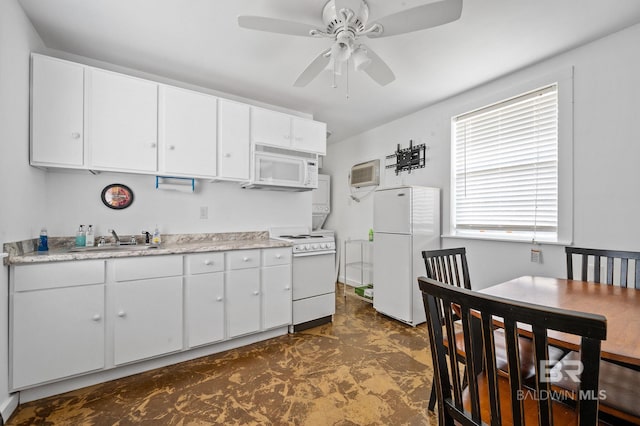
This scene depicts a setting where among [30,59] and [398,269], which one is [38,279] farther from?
[398,269]

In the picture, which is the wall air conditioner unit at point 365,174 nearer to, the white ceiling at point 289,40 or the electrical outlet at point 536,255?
the white ceiling at point 289,40

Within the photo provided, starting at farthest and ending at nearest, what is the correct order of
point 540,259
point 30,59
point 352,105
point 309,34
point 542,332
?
point 352,105 < point 540,259 < point 30,59 < point 309,34 < point 542,332

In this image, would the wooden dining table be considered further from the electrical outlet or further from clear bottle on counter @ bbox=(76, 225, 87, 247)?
clear bottle on counter @ bbox=(76, 225, 87, 247)

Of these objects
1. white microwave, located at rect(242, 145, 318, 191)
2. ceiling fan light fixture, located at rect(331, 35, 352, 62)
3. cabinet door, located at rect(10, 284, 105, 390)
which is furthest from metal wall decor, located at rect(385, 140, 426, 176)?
cabinet door, located at rect(10, 284, 105, 390)

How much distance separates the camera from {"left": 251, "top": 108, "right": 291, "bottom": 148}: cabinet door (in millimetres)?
2941

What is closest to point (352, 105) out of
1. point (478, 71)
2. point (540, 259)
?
point (478, 71)

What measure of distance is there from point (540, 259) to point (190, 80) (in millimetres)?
3720

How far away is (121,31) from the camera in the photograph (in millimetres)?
2061

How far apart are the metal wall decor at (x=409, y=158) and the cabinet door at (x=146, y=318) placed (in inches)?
118

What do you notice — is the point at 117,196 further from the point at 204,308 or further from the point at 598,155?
the point at 598,155

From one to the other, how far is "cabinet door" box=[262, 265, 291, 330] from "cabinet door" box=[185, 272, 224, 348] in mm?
419

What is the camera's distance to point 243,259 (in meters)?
2.60

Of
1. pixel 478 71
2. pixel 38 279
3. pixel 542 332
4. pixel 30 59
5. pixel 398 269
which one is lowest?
pixel 398 269

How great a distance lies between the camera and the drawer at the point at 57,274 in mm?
1751
